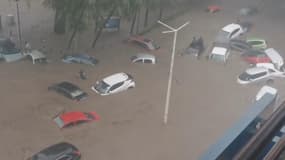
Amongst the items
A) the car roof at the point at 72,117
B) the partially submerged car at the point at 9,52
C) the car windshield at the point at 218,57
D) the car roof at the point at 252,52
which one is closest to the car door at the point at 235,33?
the car roof at the point at 252,52

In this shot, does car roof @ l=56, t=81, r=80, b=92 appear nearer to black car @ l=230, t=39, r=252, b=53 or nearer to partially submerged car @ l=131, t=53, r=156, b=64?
partially submerged car @ l=131, t=53, r=156, b=64

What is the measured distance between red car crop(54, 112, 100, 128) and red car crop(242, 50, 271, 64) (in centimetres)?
635

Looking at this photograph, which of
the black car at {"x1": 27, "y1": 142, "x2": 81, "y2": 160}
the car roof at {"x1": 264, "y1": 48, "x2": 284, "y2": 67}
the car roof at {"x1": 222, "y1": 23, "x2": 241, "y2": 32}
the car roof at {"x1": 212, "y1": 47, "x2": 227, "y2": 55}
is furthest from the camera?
the car roof at {"x1": 222, "y1": 23, "x2": 241, "y2": 32}

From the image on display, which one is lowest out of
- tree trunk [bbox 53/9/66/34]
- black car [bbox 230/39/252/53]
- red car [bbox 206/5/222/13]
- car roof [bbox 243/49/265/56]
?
car roof [bbox 243/49/265/56]

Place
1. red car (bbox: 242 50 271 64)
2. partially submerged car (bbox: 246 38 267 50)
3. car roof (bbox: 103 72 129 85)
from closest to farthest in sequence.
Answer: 1. car roof (bbox: 103 72 129 85)
2. red car (bbox: 242 50 271 64)
3. partially submerged car (bbox: 246 38 267 50)

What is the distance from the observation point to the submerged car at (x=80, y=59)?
1308 centimetres

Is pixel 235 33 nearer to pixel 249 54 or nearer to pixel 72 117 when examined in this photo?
pixel 249 54

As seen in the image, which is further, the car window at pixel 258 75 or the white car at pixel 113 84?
the car window at pixel 258 75

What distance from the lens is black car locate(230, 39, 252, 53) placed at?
14.7m

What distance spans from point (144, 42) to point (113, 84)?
3.58 meters

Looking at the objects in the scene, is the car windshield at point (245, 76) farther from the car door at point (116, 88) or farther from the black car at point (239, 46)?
the car door at point (116, 88)

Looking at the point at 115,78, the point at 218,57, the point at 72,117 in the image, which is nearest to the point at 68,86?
the point at 115,78

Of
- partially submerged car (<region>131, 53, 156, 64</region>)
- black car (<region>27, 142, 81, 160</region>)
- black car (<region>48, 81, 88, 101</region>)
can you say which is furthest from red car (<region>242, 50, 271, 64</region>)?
black car (<region>27, 142, 81, 160</region>)

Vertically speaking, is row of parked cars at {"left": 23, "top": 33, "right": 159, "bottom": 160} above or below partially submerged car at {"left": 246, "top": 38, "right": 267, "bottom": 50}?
below
